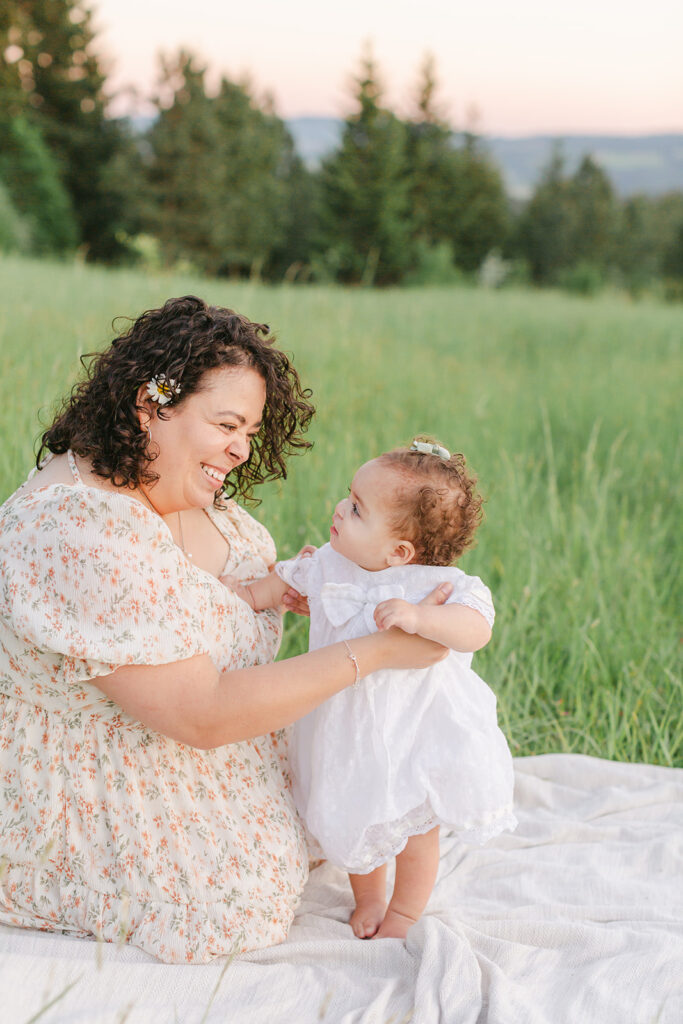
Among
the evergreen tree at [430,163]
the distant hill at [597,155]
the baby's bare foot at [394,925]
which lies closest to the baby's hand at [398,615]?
the baby's bare foot at [394,925]

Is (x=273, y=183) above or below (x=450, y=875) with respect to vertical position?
above

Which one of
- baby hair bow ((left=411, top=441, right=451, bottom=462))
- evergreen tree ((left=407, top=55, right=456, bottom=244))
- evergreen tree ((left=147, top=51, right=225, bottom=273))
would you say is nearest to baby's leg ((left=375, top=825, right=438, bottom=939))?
baby hair bow ((left=411, top=441, right=451, bottom=462))

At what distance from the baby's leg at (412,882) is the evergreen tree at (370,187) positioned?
36.8 metres

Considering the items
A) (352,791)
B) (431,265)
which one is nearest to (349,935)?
(352,791)

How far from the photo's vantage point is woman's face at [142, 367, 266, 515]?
1775 millimetres

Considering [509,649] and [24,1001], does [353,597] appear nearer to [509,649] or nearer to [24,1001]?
[24,1001]

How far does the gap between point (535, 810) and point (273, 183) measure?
3972cm

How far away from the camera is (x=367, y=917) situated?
6.55 ft

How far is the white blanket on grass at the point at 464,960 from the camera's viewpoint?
5.23 ft

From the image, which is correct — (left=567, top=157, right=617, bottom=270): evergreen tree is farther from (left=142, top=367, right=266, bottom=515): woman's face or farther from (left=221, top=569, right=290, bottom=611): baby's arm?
(left=142, top=367, right=266, bottom=515): woman's face

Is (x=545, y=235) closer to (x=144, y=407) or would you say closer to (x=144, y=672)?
(x=144, y=407)

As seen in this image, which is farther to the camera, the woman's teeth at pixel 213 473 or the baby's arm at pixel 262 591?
the baby's arm at pixel 262 591

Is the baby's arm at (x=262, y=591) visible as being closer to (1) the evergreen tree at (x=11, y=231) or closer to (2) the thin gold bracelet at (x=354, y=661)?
(2) the thin gold bracelet at (x=354, y=661)

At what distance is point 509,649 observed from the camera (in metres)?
3.18
